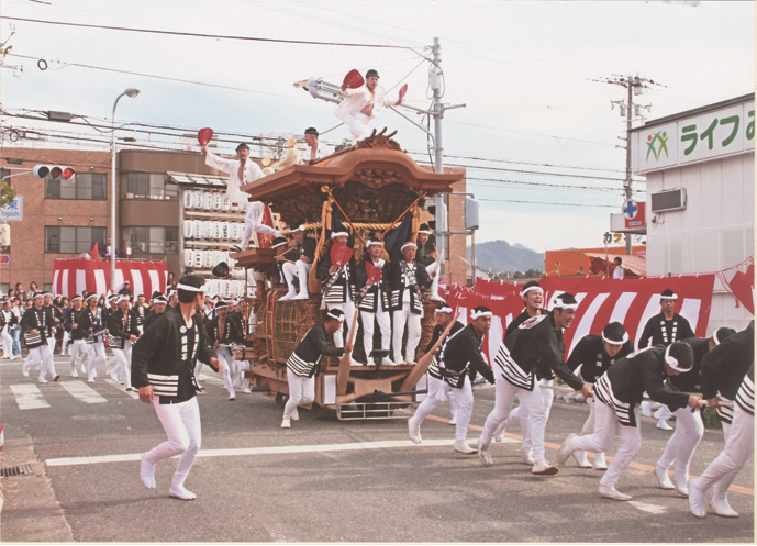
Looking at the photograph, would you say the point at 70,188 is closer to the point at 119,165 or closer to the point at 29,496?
the point at 119,165

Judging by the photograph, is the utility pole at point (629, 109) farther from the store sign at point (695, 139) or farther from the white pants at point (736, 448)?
the white pants at point (736, 448)

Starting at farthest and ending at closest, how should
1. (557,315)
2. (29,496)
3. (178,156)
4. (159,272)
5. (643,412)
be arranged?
1. (178,156)
2. (159,272)
3. (643,412)
4. (557,315)
5. (29,496)

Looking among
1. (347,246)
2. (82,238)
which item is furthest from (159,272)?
(347,246)

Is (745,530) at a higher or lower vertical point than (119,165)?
lower

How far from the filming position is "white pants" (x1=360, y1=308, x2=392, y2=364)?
483 inches

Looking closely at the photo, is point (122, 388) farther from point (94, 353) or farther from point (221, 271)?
point (221, 271)

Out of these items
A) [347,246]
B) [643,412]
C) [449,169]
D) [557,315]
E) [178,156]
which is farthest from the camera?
[178,156]

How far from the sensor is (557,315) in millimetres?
8570

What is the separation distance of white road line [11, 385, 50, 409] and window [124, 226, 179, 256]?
3103 centimetres

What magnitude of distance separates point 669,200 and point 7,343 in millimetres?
20752

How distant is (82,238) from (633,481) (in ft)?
145

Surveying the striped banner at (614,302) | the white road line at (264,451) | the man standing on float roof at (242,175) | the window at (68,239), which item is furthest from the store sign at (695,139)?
the window at (68,239)

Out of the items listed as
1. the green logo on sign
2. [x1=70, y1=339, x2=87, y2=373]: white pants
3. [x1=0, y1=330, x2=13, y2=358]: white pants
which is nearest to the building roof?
the green logo on sign

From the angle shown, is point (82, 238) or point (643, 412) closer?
point (643, 412)
